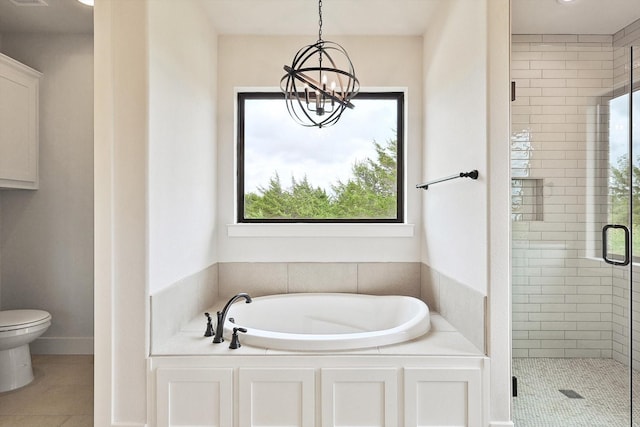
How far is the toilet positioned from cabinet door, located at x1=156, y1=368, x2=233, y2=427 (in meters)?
1.42

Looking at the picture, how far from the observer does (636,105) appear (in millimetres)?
1880

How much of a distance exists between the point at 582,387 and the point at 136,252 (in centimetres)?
223

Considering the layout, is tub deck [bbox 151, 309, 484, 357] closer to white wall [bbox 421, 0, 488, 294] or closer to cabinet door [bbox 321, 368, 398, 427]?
cabinet door [bbox 321, 368, 398, 427]

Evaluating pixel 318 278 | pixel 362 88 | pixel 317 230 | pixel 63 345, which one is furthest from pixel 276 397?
pixel 63 345

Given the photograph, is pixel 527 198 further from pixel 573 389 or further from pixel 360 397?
pixel 360 397

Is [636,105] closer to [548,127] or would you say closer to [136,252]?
[548,127]

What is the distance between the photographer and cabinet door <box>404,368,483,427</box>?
184 cm

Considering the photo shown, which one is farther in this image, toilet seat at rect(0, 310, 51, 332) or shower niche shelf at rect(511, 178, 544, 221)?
toilet seat at rect(0, 310, 51, 332)

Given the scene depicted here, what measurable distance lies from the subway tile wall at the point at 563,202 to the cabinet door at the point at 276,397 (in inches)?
41.3

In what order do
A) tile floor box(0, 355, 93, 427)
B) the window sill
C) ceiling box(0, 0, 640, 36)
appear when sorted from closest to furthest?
ceiling box(0, 0, 640, 36) → tile floor box(0, 355, 93, 427) → the window sill

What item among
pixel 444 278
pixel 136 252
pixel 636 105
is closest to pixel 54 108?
pixel 136 252

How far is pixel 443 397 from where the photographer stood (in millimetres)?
1846

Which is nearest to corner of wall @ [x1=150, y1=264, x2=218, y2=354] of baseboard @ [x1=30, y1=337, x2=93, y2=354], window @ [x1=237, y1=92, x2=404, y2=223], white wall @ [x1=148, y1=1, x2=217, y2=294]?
white wall @ [x1=148, y1=1, x2=217, y2=294]

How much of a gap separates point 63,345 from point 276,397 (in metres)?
2.31
